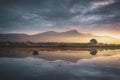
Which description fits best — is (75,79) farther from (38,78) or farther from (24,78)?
(24,78)

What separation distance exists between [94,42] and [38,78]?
125 m

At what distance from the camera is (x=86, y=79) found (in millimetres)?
16531

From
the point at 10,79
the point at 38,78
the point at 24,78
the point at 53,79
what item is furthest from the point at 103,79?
the point at 10,79

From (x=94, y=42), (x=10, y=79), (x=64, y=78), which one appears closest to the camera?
(x=10, y=79)

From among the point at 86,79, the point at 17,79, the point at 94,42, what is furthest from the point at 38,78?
the point at 94,42

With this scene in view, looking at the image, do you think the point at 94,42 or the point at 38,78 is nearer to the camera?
the point at 38,78

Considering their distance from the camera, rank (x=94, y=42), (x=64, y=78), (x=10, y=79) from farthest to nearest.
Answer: (x=94, y=42) → (x=64, y=78) → (x=10, y=79)

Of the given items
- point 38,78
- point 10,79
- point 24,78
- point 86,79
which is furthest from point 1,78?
point 86,79

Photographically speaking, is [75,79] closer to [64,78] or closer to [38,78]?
[64,78]

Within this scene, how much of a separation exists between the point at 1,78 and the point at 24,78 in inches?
80.2

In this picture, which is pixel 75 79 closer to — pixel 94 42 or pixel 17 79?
pixel 17 79

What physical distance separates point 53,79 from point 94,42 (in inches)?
4925

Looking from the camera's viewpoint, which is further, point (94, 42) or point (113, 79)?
point (94, 42)

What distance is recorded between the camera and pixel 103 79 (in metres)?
16.8
